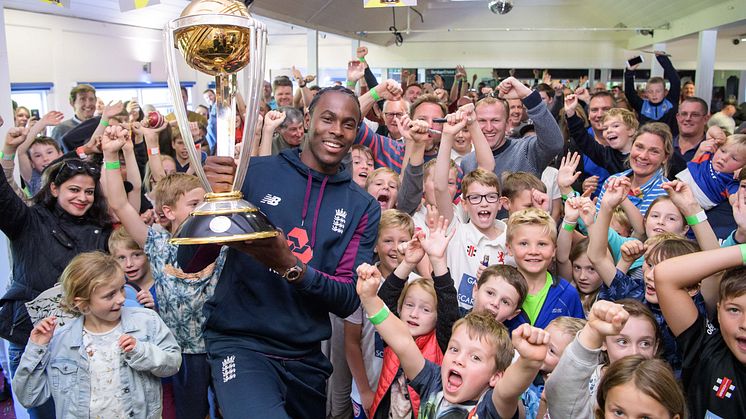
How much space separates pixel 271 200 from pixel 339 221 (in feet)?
0.83

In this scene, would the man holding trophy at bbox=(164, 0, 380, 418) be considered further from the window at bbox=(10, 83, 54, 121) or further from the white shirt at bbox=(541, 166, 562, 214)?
the window at bbox=(10, 83, 54, 121)

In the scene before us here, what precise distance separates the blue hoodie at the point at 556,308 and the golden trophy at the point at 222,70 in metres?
1.40

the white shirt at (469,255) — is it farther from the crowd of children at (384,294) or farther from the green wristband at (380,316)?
the green wristband at (380,316)

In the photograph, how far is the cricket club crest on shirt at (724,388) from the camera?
202cm

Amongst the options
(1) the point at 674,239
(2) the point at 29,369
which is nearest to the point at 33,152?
(2) the point at 29,369

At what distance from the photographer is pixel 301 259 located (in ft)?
6.92

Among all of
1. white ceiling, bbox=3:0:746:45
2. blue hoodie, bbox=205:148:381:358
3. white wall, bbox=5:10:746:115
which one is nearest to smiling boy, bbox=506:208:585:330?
blue hoodie, bbox=205:148:381:358

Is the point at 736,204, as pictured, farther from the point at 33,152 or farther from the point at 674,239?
the point at 33,152

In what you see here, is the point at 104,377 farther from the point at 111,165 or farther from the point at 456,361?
the point at 456,361

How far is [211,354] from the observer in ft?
6.67

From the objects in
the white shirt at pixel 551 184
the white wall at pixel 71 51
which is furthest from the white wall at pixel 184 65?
the white shirt at pixel 551 184

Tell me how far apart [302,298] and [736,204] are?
1.81 meters

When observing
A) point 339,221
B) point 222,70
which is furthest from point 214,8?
point 339,221

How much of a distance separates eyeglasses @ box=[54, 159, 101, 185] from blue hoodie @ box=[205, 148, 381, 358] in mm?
1413
